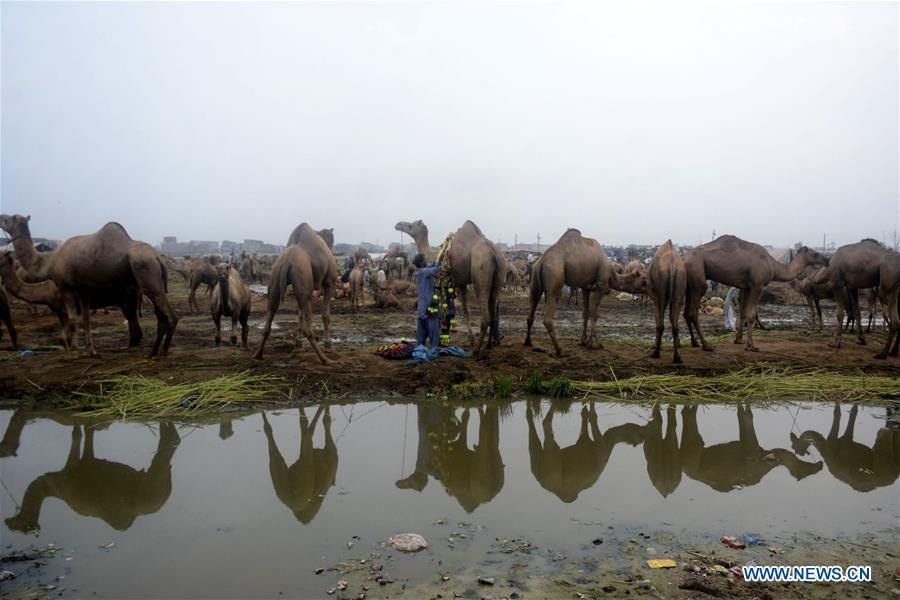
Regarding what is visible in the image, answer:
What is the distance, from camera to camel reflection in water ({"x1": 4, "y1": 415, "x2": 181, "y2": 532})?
16.0 ft

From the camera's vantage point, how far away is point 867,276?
11.0 meters

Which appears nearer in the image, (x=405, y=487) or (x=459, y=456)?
(x=405, y=487)

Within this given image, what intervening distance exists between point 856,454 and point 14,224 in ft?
42.1

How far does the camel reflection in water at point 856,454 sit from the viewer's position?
5793 millimetres

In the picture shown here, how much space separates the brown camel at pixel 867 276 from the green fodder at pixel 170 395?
10.5 metres

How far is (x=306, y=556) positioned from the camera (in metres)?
4.13

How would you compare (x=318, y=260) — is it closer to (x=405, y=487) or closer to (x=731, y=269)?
(x=405, y=487)

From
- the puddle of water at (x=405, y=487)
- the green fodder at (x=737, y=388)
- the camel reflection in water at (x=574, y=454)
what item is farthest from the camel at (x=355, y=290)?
the camel reflection in water at (x=574, y=454)

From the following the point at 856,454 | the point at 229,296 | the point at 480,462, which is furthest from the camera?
the point at 229,296

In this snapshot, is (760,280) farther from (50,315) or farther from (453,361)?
(50,315)

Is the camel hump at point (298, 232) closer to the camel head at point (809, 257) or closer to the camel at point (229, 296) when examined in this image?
the camel at point (229, 296)

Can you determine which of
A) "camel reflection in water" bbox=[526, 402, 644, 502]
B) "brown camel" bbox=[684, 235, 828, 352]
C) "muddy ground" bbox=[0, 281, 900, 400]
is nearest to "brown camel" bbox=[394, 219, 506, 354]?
"muddy ground" bbox=[0, 281, 900, 400]

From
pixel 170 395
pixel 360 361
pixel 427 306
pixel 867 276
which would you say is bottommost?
pixel 170 395

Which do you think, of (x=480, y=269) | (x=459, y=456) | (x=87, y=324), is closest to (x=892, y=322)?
(x=480, y=269)
